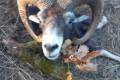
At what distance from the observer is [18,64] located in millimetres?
4430

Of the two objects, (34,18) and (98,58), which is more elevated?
(34,18)

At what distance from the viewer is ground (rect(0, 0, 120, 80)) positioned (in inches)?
171

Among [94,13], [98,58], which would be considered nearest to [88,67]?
[98,58]

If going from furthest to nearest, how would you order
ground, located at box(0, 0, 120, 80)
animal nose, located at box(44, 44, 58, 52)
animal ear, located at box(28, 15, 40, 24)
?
ground, located at box(0, 0, 120, 80)
animal ear, located at box(28, 15, 40, 24)
animal nose, located at box(44, 44, 58, 52)

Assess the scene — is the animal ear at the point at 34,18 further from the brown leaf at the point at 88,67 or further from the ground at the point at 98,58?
the brown leaf at the point at 88,67

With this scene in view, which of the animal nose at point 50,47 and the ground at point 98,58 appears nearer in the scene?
the animal nose at point 50,47

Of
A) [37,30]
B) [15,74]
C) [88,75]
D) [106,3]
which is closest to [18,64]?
[15,74]

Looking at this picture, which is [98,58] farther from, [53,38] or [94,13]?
[53,38]

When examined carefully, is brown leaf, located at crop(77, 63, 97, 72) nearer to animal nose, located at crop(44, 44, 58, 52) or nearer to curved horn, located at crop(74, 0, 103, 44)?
curved horn, located at crop(74, 0, 103, 44)

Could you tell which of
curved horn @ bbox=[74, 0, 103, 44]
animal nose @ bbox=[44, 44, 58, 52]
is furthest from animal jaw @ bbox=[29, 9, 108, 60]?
curved horn @ bbox=[74, 0, 103, 44]

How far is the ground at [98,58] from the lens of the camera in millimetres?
4355

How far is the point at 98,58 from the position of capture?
4.62 meters

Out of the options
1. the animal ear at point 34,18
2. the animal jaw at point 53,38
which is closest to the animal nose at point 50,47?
the animal jaw at point 53,38

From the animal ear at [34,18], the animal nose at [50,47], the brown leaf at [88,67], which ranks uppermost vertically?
the animal ear at [34,18]
